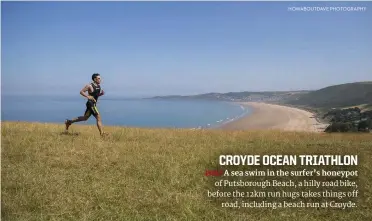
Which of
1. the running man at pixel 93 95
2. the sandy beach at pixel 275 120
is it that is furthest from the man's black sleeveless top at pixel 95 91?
the sandy beach at pixel 275 120

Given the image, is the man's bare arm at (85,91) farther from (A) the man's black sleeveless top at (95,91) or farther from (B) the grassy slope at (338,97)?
(B) the grassy slope at (338,97)

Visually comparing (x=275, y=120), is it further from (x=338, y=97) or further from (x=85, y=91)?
(x=85, y=91)

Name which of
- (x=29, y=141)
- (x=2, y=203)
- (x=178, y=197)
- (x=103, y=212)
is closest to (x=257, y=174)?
(x=178, y=197)

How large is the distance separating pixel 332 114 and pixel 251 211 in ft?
26.4

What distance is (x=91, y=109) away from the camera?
10.1 metres

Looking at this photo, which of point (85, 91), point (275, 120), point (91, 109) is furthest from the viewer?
A: point (275, 120)

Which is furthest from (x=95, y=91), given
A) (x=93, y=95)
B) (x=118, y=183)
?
(x=118, y=183)

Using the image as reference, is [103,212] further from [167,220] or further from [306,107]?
[306,107]

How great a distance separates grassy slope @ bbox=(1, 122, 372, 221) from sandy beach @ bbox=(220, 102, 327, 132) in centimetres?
369

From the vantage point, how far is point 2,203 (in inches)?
200

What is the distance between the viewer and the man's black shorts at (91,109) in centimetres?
1007

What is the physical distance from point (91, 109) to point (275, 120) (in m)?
10.4

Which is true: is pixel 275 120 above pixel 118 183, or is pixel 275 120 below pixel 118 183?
above

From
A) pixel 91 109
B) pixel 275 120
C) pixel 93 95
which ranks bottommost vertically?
pixel 275 120
